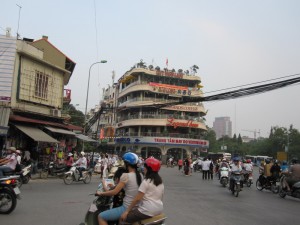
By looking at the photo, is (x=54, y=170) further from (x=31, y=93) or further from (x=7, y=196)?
(x=7, y=196)

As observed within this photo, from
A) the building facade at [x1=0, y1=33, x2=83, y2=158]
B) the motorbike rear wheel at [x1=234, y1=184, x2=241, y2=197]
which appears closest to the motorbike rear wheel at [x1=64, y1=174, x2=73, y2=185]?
the building facade at [x1=0, y1=33, x2=83, y2=158]

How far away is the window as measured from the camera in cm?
2319

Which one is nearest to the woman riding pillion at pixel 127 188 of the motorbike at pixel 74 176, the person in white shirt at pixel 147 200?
the person in white shirt at pixel 147 200

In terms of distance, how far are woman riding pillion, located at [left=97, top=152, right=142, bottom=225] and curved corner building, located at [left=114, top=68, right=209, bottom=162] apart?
183ft

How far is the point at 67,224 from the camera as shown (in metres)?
7.70

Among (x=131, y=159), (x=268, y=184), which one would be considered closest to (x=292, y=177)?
(x=268, y=184)

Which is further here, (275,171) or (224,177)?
(224,177)

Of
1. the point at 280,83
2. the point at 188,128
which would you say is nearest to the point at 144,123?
the point at 188,128

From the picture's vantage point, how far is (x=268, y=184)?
704 inches

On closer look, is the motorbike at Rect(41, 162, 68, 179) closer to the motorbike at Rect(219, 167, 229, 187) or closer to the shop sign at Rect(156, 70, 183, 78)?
the motorbike at Rect(219, 167, 229, 187)

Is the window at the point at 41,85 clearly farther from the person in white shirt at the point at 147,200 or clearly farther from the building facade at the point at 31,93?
the person in white shirt at the point at 147,200

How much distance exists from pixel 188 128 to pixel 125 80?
1550cm

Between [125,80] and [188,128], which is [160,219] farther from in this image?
[125,80]

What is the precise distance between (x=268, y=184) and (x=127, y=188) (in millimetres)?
14323
